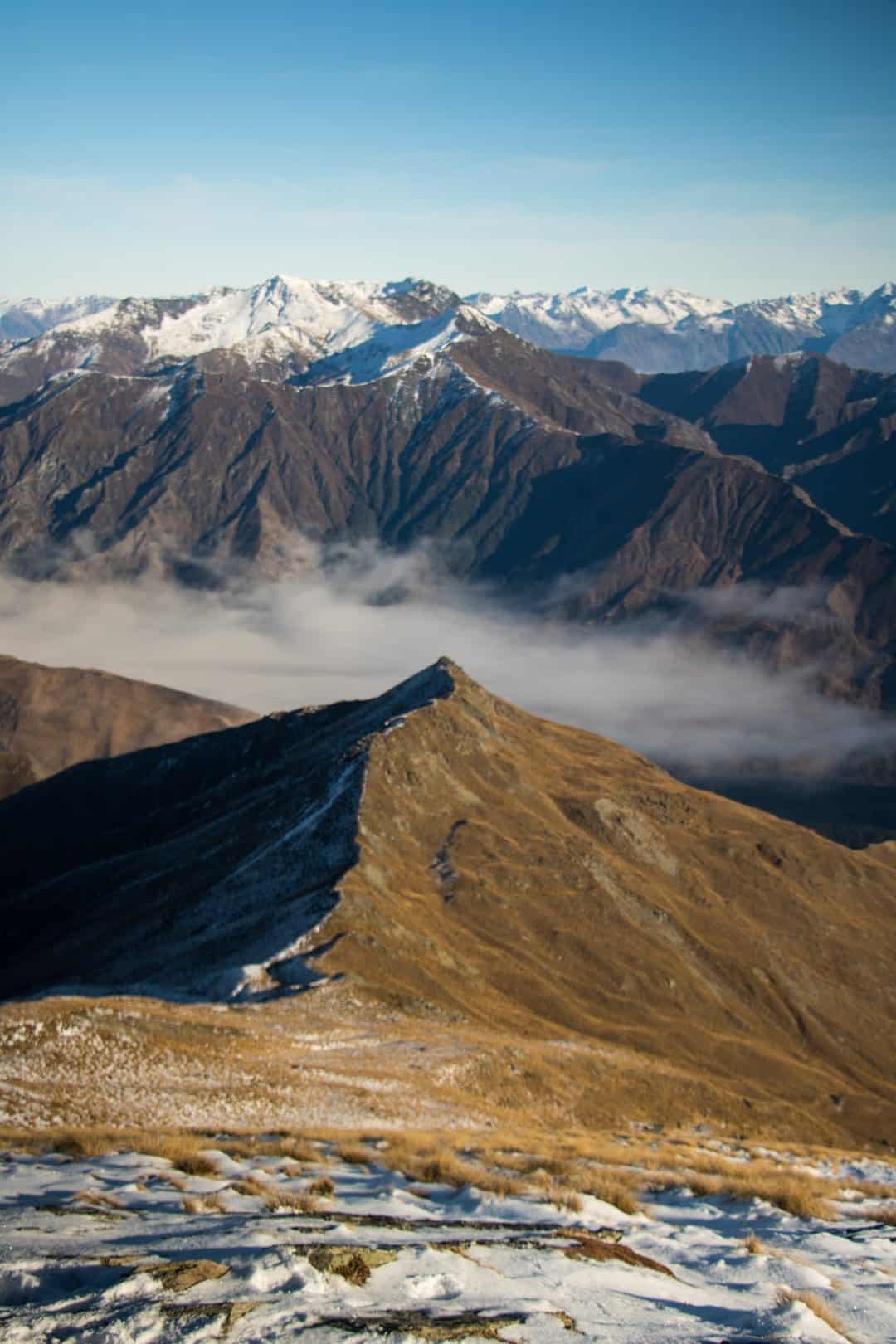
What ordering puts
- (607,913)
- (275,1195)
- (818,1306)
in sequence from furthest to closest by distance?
(607,913) < (275,1195) < (818,1306)

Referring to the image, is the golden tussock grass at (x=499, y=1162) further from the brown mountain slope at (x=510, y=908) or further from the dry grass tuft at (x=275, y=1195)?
the brown mountain slope at (x=510, y=908)

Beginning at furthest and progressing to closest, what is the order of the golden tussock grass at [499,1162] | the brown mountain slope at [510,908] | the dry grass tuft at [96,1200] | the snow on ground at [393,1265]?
the brown mountain slope at [510,908] → the golden tussock grass at [499,1162] → the dry grass tuft at [96,1200] → the snow on ground at [393,1265]

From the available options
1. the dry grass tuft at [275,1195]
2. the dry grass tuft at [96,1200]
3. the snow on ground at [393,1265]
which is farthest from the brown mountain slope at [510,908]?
the dry grass tuft at [96,1200]

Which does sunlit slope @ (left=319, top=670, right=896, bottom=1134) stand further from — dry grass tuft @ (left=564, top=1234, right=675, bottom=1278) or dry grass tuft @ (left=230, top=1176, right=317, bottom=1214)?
dry grass tuft @ (left=564, top=1234, right=675, bottom=1278)

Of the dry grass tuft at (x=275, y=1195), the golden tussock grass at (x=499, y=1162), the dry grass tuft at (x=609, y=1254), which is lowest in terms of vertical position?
the golden tussock grass at (x=499, y=1162)

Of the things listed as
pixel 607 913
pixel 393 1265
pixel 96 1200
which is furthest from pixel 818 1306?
pixel 607 913

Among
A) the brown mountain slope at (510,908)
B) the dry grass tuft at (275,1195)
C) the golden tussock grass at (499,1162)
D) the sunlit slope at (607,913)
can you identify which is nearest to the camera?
the dry grass tuft at (275,1195)

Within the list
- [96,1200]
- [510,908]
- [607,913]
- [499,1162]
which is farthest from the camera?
[607,913]

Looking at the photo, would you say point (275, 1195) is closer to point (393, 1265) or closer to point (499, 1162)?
point (393, 1265)
